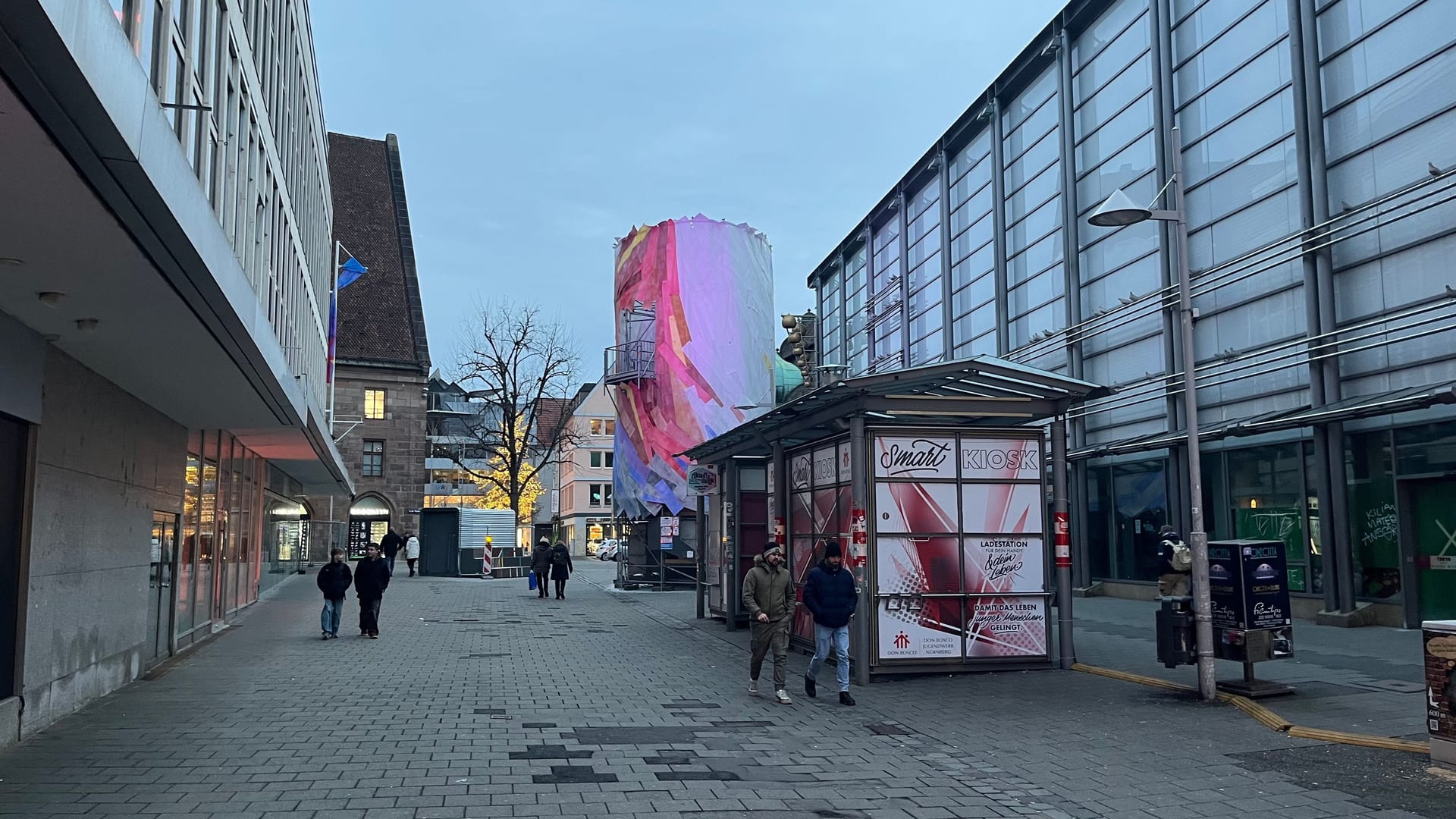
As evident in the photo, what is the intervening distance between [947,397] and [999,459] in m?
0.99

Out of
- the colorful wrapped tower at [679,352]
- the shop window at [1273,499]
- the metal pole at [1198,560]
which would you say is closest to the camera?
the metal pole at [1198,560]

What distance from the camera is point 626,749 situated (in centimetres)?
916

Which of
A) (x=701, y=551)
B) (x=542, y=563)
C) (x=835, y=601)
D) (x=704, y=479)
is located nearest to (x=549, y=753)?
(x=835, y=601)

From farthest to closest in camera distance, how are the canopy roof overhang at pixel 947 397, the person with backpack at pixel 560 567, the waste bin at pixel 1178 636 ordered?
1. the person with backpack at pixel 560 567
2. the canopy roof overhang at pixel 947 397
3. the waste bin at pixel 1178 636

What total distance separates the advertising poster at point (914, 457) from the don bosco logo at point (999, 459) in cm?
21

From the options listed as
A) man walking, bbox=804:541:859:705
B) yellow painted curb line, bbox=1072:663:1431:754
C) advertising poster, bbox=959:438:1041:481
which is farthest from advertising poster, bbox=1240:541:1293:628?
man walking, bbox=804:541:859:705

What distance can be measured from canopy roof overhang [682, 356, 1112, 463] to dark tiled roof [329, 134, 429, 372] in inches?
1886

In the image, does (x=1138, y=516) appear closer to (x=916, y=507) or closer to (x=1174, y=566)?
(x=916, y=507)

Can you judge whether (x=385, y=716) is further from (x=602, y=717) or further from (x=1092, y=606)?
(x=1092, y=606)

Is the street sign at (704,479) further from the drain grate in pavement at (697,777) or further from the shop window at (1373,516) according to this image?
the drain grate in pavement at (697,777)

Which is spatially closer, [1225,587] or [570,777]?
[570,777]

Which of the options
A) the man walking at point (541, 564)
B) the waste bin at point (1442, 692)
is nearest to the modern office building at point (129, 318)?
the waste bin at point (1442, 692)

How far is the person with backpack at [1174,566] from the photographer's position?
11.8m

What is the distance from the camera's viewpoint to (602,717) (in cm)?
1077
